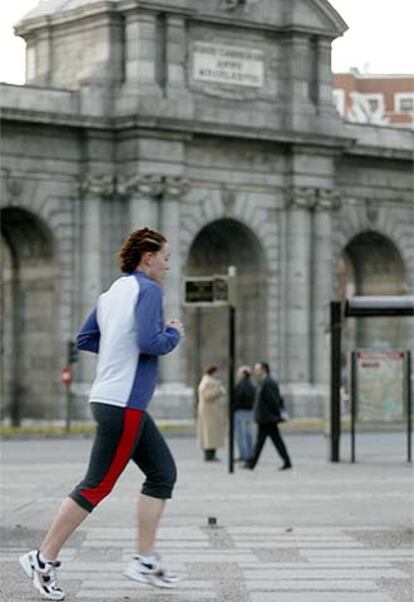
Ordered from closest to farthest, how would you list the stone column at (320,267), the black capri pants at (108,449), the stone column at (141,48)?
the black capri pants at (108,449) < the stone column at (141,48) < the stone column at (320,267)

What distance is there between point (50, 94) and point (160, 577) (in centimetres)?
4849

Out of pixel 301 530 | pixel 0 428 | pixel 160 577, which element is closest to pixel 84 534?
pixel 301 530

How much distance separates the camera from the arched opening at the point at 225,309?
217 ft

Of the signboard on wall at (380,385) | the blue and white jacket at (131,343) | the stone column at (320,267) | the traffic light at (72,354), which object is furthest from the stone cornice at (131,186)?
the blue and white jacket at (131,343)

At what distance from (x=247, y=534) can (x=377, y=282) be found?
5420 centimetres

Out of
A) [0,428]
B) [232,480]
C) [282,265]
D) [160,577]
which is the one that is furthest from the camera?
[282,265]

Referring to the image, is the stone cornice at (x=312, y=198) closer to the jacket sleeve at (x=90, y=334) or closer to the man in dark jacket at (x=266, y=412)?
the man in dark jacket at (x=266, y=412)

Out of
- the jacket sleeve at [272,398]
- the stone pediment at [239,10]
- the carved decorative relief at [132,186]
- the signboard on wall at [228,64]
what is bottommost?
the jacket sleeve at [272,398]

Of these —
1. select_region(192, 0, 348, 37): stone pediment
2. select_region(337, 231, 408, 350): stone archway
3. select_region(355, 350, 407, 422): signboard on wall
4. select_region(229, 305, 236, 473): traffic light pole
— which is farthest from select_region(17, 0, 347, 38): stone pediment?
select_region(229, 305, 236, 473): traffic light pole

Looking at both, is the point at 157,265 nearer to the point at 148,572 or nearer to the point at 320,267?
the point at 148,572

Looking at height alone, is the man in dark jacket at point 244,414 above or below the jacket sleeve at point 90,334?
below

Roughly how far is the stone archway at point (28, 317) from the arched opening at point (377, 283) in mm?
12613

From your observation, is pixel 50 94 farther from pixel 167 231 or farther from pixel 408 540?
pixel 408 540

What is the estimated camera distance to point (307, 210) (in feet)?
219
